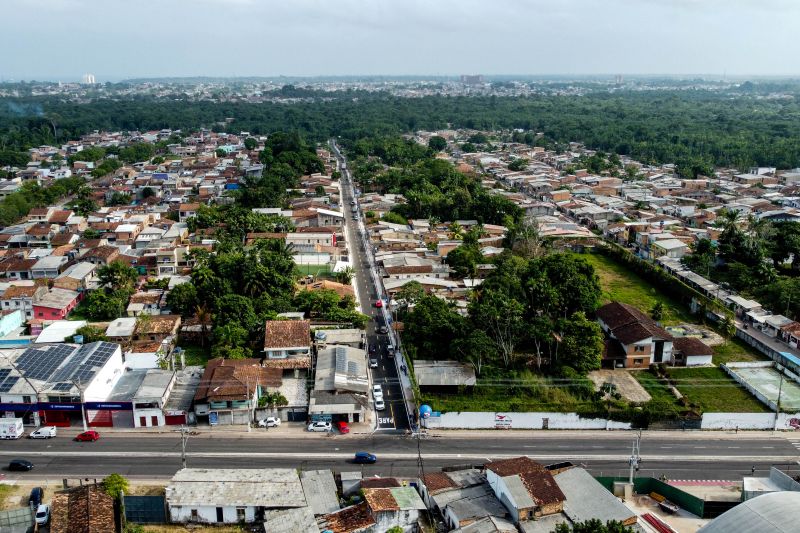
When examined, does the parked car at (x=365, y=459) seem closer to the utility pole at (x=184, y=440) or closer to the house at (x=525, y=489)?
the house at (x=525, y=489)

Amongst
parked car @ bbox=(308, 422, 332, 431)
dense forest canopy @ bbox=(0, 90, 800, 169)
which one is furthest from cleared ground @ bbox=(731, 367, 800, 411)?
dense forest canopy @ bbox=(0, 90, 800, 169)

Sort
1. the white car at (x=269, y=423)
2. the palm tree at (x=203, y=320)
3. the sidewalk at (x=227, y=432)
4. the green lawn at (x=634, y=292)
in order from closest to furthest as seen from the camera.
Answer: the sidewalk at (x=227, y=432) < the white car at (x=269, y=423) < the palm tree at (x=203, y=320) < the green lawn at (x=634, y=292)

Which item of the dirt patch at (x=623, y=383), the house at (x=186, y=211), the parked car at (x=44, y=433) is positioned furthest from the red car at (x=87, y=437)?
the house at (x=186, y=211)

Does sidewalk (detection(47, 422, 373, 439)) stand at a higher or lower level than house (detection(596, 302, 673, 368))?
lower

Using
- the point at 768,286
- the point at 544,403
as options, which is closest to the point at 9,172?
the point at 544,403

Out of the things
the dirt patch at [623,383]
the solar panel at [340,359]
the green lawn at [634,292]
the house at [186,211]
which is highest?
the house at [186,211]

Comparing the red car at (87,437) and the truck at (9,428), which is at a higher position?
the truck at (9,428)

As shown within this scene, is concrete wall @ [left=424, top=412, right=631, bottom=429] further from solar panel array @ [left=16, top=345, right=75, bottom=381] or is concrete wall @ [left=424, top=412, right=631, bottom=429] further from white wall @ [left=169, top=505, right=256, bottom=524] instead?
solar panel array @ [left=16, top=345, right=75, bottom=381]
